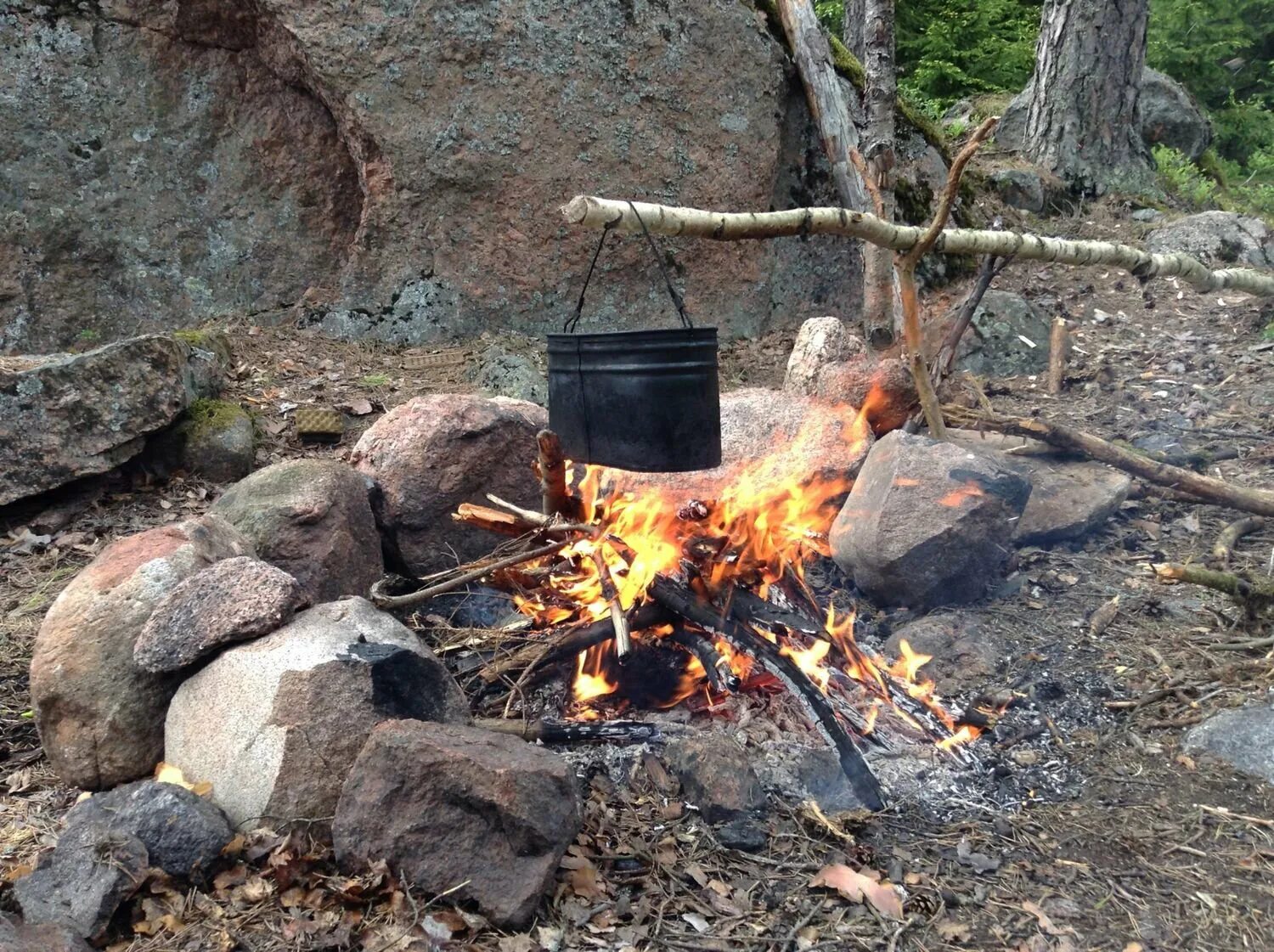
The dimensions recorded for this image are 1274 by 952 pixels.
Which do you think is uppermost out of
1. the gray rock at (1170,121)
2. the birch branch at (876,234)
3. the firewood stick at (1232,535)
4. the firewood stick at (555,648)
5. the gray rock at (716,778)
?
the gray rock at (1170,121)

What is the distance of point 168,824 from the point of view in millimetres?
2393

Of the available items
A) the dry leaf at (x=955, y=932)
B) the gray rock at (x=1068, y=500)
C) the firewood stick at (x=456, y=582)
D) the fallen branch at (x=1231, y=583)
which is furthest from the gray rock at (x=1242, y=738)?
the firewood stick at (x=456, y=582)

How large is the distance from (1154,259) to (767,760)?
3582 mm

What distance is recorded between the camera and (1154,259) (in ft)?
16.3

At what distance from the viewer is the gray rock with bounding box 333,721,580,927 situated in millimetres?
2312

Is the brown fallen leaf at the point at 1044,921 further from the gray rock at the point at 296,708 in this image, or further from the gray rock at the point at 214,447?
the gray rock at the point at 214,447

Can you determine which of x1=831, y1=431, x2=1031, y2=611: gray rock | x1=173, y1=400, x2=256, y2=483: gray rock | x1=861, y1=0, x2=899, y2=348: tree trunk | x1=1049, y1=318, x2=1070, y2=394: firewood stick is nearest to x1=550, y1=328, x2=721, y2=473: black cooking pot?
x1=831, y1=431, x2=1031, y2=611: gray rock

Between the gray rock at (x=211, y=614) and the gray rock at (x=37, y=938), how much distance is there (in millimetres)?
782

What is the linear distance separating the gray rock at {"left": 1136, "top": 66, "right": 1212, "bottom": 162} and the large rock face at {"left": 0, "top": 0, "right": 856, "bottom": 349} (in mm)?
4839

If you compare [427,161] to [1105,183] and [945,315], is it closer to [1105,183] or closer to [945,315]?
[945,315]

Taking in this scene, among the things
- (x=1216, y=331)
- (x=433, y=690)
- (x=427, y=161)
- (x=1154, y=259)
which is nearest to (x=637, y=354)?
(x=433, y=690)

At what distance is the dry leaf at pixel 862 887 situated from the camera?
242 centimetres

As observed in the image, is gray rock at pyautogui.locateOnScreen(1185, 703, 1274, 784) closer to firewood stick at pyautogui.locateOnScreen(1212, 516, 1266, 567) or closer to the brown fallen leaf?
the brown fallen leaf

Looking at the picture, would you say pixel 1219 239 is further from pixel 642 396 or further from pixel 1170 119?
pixel 642 396
